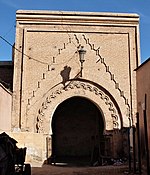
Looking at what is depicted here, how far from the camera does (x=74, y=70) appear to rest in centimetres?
1664

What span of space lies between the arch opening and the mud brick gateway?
299cm

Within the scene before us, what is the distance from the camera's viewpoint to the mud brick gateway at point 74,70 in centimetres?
1628

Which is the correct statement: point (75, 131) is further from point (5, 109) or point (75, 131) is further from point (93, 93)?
point (5, 109)

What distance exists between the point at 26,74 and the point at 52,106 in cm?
200

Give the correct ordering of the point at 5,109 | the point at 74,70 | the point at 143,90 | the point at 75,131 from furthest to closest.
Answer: the point at 75,131, the point at 74,70, the point at 5,109, the point at 143,90

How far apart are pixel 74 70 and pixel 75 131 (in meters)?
5.30

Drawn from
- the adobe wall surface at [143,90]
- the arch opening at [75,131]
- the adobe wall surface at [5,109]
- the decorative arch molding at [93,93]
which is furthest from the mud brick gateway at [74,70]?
the adobe wall surface at [143,90]

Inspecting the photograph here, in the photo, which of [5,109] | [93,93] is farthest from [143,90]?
[5,109]

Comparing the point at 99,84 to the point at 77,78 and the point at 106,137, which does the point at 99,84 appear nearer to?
the point at 77,78

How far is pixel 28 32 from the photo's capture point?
1691 cm

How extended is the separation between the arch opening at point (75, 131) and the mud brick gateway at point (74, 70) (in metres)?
2.99

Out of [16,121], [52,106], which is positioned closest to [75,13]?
[52,106]

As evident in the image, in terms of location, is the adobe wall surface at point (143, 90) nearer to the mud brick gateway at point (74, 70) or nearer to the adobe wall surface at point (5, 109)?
the mud brick gateway at point (74, 70)

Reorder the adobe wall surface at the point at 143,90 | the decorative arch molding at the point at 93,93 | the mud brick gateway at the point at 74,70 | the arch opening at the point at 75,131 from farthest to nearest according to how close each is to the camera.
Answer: the arch opening at the point at 75,131 < the decorative arch molding at the point at 93,93 < the mud brick gateway at the point at 74,70 < the adobe wall surface at the point at 143,90
